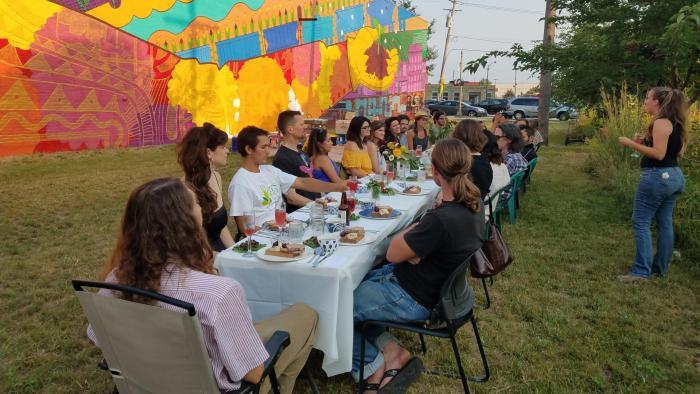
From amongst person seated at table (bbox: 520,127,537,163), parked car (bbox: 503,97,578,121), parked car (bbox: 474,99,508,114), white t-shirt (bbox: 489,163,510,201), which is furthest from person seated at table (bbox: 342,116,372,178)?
parked car (bbox: 474,99,508,114)

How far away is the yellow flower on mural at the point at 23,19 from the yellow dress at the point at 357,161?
19.2 ft

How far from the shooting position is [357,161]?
5.48m

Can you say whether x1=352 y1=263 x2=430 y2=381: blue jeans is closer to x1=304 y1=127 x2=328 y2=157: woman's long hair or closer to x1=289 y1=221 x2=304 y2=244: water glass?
x1=289 y1=221 x2=304 y2=244: water glass

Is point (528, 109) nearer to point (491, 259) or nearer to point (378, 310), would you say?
point (491, 259)

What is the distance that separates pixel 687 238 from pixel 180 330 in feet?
17.0

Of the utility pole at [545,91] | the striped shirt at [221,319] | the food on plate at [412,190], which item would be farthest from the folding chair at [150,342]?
the utility pole at [545,91]

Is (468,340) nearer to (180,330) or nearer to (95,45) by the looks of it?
(180,330)

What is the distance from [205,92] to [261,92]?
1.71 metres

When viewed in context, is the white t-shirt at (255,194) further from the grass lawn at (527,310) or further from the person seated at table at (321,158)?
the grass lawn at (527,310)

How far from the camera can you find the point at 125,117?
29.5ft

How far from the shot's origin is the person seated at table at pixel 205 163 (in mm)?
3072

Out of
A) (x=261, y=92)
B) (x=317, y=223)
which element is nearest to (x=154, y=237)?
(x=317, y=223)

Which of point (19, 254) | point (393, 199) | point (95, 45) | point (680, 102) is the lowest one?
point (19, 254)

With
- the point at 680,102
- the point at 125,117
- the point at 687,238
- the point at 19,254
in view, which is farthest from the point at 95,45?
the point at 687,238
